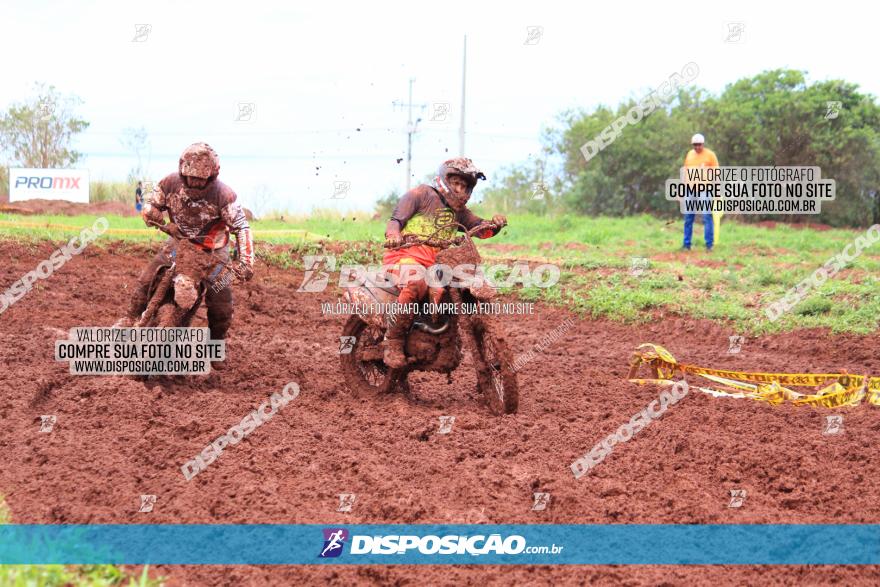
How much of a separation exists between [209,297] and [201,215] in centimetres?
79

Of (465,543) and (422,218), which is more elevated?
(422,218)

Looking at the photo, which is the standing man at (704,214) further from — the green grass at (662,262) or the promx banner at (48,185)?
the promx banner at (48,185)

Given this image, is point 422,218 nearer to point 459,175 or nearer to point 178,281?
point 459,175

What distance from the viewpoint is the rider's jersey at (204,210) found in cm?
944

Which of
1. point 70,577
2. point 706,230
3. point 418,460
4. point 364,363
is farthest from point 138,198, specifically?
point 70,577

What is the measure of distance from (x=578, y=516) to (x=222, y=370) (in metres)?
5.35

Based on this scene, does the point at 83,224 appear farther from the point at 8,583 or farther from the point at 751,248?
the point at 8,583

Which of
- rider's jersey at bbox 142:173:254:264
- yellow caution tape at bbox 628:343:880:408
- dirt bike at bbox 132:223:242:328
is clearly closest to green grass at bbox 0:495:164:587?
dirt bike at bbox 132:223:242:328

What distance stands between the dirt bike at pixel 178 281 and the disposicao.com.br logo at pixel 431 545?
4023 millimetres

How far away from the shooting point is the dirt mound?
24.9 meters

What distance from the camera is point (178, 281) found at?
9.11 metres

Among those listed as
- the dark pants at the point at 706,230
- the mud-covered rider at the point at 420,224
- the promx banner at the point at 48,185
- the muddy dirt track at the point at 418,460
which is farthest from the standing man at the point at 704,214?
the promx banner at the point at 48,185

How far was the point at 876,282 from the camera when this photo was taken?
1515cm

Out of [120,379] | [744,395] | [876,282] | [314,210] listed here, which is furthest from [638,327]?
[314,210]
